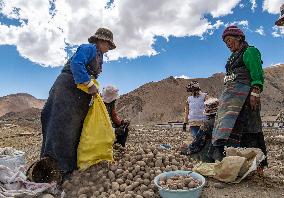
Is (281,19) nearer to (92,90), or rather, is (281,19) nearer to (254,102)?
(254,102)

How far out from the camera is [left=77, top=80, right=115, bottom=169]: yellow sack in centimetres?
481

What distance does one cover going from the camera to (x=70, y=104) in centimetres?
487

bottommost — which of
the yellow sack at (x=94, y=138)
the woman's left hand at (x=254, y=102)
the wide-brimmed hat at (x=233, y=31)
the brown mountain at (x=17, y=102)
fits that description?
the yellow sack at (x=94, y=138)

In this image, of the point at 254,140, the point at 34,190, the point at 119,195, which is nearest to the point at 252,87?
the point at 254,140

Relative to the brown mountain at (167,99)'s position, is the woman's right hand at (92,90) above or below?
below

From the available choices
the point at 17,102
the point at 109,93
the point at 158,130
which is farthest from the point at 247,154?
the point at 17,102

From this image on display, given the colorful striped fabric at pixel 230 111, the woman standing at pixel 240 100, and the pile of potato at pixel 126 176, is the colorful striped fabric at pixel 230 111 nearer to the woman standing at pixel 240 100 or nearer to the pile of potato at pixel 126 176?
the woman standing at pixel 240 100

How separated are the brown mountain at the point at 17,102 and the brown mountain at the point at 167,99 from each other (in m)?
27.0

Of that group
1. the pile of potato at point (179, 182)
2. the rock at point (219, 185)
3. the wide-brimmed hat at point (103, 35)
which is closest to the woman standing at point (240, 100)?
the rock at point (219, 185)

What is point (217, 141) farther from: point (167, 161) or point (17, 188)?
point (17, 188)

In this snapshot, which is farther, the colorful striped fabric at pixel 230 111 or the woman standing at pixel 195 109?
the woman standing at pixel 195 109

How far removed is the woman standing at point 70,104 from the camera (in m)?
4.77

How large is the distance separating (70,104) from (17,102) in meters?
64.0

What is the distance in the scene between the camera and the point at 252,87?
15.3 ft
